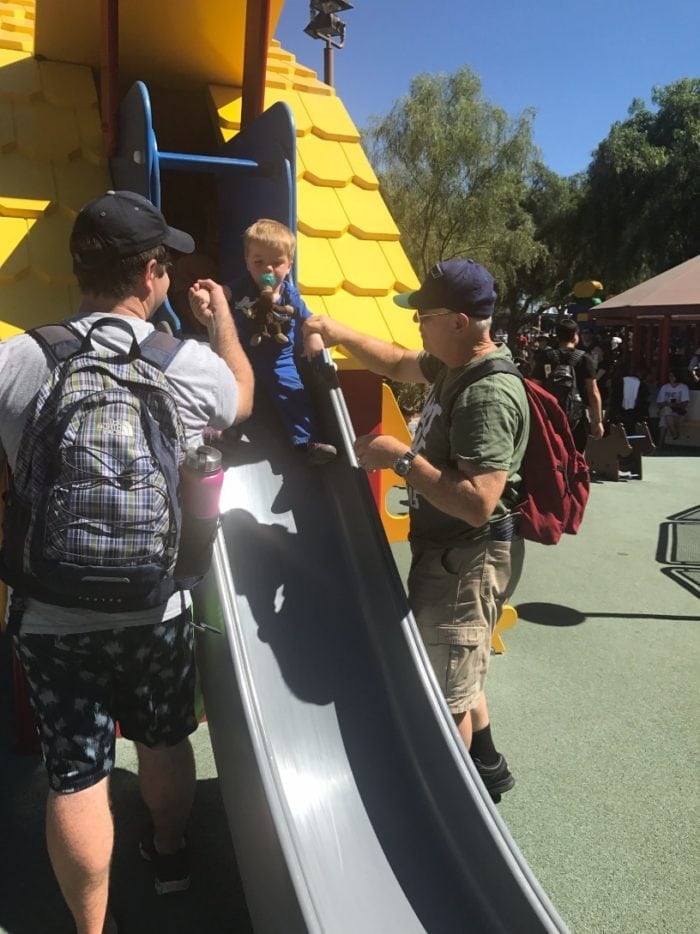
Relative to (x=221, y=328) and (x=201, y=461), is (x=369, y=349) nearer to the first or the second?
(x=221, y=328)

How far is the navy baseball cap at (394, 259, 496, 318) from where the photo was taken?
2.17 metres

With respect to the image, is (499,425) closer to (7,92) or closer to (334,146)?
(334,146)

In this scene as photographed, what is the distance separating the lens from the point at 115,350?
63.2 inches

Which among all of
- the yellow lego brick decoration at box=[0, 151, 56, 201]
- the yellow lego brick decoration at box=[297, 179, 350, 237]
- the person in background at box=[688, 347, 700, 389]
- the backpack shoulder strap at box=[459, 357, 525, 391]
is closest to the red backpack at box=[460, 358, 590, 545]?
the backpack shoulder strap at box=[459, 357, 525, 391]

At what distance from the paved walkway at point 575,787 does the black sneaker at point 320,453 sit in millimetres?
1330

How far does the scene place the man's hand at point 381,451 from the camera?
218 centimetres

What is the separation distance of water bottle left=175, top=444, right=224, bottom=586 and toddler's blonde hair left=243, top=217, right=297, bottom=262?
4.59ft

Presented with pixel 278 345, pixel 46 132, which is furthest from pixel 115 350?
pixel 46 132

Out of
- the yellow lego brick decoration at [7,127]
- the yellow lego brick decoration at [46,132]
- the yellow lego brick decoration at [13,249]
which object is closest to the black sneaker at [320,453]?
the yellow lego brick decoration at [13,249]

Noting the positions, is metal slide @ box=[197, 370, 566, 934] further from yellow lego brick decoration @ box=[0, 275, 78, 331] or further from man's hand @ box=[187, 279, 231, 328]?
yellow lego brick decoration @ box=[0, 275, 78, 331]

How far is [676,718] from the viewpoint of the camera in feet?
11.3

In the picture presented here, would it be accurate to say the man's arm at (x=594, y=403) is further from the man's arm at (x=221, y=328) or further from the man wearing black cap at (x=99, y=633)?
the man wearing black cap at (x=99, y=633)

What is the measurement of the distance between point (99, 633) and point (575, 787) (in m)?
2.10

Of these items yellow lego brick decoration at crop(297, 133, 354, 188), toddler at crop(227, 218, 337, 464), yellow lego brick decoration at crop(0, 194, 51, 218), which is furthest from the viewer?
yellow lego brick decoration at crop(297, 133, 354, 188)
